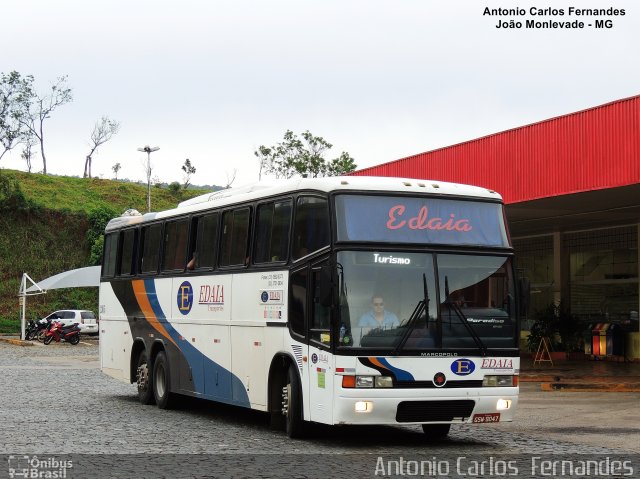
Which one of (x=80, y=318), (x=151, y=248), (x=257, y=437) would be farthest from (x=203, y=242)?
(x=80, y=318)

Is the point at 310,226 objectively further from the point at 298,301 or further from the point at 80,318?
the point at 80,318

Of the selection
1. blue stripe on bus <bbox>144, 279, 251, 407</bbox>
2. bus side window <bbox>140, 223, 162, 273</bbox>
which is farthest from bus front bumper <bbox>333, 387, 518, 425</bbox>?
bus side window <bbox>140, 223, 162, 273</bbox>

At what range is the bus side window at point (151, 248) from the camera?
1908 cm

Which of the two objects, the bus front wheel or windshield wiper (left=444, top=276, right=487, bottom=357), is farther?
the bus front wheel

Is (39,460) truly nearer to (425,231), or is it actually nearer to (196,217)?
(425,231)

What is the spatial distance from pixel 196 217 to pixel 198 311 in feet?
4.90

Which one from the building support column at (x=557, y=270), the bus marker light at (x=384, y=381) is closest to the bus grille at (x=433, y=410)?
the bus marker light at (x=384, y=381)

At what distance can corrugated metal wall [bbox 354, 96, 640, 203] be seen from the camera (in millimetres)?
21734

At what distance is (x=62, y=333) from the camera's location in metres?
47.8

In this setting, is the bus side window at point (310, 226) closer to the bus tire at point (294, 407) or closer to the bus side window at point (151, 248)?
the bus tire at point (294, 407)

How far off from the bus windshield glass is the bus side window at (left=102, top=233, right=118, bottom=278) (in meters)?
9.10

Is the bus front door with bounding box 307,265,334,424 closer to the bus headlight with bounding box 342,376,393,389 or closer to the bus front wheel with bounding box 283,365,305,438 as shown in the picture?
the bus headlight with bounding box 342,376,393,389

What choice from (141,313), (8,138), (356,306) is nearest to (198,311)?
(141,313)

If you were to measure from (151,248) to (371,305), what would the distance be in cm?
752
